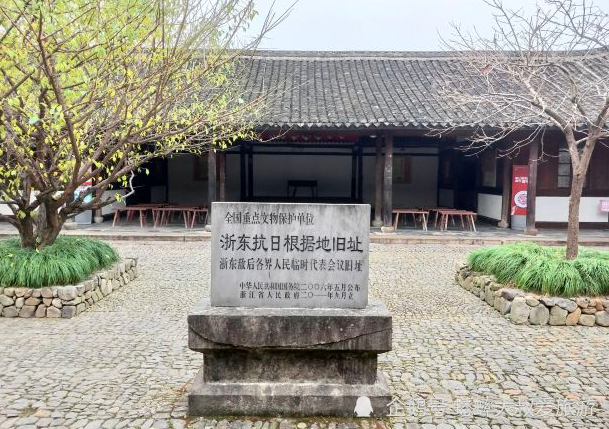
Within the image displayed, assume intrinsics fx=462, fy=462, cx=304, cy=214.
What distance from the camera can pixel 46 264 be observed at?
19.6 feet

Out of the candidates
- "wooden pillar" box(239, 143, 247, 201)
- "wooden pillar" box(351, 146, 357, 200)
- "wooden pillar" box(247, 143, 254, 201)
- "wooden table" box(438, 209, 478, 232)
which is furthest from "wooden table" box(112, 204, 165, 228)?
"wooden table" box(438, 209, 478, 232)

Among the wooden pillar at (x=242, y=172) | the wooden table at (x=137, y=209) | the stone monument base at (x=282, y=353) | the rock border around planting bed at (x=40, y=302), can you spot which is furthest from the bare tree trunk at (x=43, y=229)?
the wooden pillar at (x=242, y=172)

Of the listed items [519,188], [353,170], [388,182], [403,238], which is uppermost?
[353,170]

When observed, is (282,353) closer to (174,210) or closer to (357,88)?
(174,210)

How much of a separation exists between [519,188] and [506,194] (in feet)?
1.72

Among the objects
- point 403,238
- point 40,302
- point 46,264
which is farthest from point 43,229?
point 403,238

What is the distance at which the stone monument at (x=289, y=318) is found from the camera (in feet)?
11.3

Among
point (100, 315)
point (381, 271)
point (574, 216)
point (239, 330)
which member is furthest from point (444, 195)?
point (239, 330)

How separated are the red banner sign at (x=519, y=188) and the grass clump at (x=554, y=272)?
690 cm

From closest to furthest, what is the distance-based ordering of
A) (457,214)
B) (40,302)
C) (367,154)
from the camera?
(40,302)
(457,214)
(367,154)

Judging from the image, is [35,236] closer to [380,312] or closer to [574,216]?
[380,312]

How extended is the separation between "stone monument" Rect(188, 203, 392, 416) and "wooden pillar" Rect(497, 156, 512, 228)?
38.1 feet

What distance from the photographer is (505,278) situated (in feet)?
21.3

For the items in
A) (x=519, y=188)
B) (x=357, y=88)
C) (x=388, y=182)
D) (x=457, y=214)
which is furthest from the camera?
(x=357, y=88)
